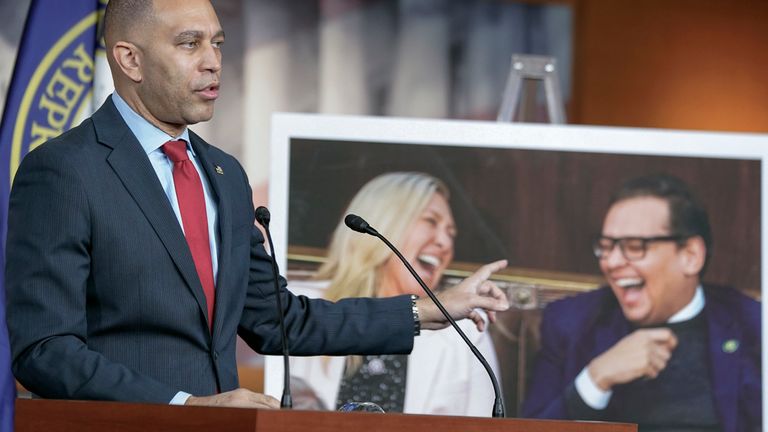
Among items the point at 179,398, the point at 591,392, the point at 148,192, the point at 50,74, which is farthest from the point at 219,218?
the point at 591,392

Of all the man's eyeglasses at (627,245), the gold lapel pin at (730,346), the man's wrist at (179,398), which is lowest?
the gold lapel pin at (730,346)

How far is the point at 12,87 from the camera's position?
3.51m

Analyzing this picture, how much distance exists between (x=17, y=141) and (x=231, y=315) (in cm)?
154

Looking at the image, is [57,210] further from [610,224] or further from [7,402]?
[610,224]

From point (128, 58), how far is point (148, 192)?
0.27 metres

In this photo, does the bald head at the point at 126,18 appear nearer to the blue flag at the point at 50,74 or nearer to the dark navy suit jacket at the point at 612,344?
the blue flag at the point at 50,74

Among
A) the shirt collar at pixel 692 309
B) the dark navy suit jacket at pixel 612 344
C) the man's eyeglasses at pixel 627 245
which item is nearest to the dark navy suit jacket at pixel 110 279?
the dark navy suit jacket at pixel 612 344

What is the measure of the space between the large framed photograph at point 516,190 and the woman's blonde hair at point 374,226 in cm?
2

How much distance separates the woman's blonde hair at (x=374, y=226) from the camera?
3.56 metres

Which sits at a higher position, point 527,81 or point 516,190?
point 527,81

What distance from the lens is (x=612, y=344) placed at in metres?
3.62

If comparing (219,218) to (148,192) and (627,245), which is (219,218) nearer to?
(148,192)

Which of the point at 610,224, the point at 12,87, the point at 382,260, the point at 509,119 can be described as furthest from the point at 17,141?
the point at 610,224

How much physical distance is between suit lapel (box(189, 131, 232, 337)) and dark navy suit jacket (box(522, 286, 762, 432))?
1594 millimetres
